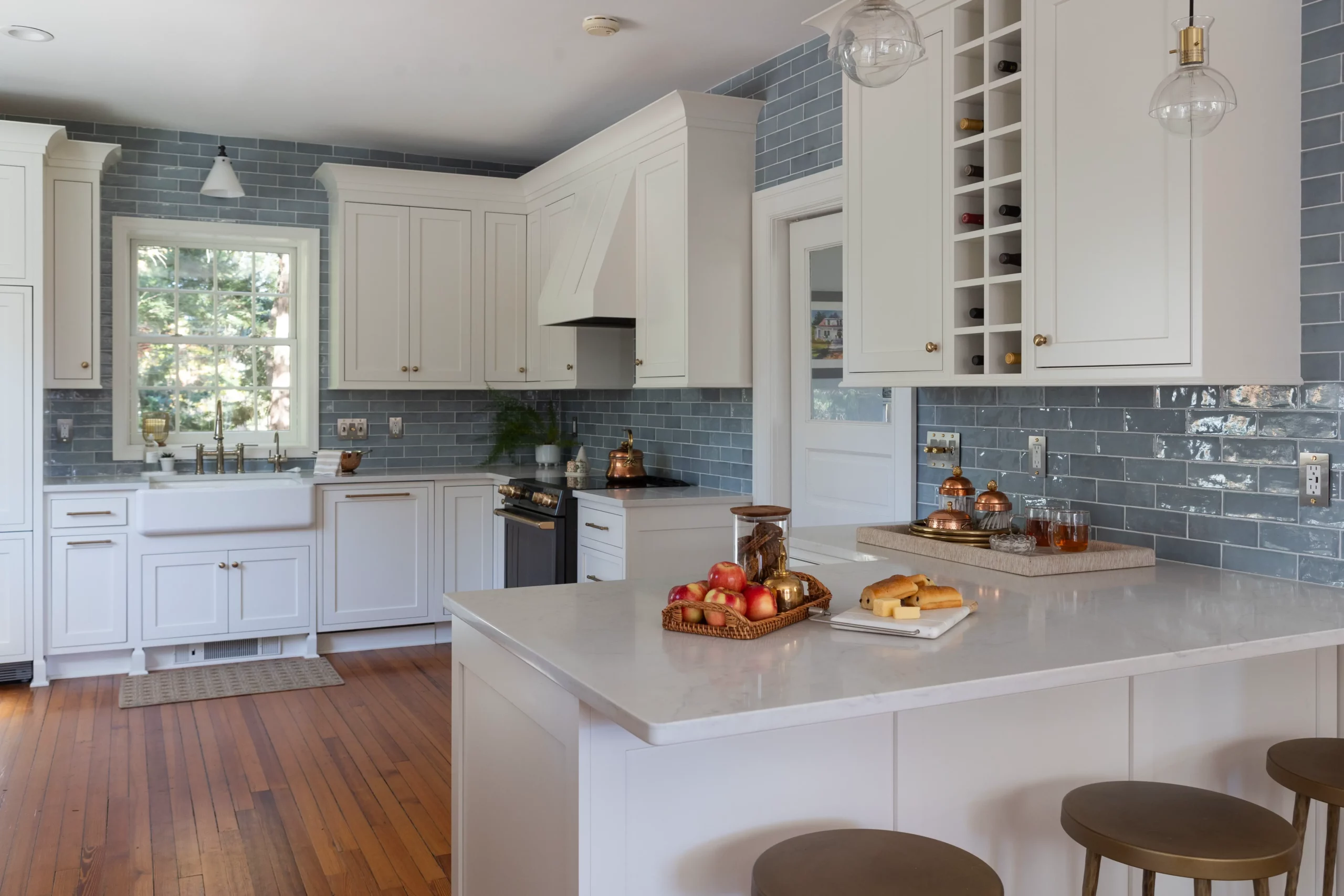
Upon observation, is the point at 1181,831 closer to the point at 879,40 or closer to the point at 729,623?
the point at 729,623

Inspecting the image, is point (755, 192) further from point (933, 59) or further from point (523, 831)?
point (523, 831)

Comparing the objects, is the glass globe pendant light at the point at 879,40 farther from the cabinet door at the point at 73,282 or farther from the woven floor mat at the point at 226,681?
the cabinet door at the point at 73,282

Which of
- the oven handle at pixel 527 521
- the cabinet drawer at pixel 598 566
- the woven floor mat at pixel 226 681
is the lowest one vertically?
the woven floor mat at pixel 226 681

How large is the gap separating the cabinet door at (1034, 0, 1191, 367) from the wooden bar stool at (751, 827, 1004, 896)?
1261mm

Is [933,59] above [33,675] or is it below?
above

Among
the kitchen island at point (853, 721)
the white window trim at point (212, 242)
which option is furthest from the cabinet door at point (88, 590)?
the kitchen island at point (853, 721)

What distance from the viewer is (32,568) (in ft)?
15.8

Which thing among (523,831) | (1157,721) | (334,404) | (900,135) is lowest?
(523,831)

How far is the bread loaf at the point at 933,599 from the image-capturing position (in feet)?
6.47

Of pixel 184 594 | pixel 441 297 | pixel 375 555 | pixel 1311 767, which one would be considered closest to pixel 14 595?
pixel 184 594

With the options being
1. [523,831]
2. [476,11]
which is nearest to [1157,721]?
[523,831]

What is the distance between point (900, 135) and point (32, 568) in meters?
4.25

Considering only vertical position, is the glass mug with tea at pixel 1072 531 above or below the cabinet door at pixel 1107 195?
below

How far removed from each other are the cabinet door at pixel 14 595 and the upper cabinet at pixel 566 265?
5.64ft
